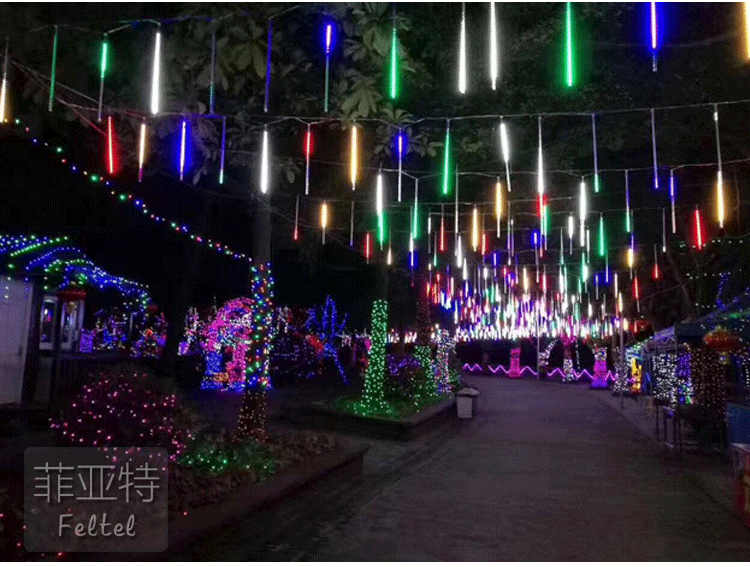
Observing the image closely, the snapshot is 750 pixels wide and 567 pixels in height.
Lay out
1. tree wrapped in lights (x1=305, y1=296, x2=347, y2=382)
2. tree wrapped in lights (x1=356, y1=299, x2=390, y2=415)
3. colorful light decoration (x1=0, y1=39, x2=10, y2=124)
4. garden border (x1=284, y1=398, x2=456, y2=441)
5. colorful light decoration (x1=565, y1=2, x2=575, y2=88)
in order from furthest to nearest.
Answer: tree wrapped in lights (x1=305, y1=296, x2=347, y2=382)
tree wrapped in lights (x1=356, y1=299, x2=390, y2=415)
garden border (x1=284, y1=398, x2=456, y2=441)
colorful light decoration (x1=0, y1=39, x2=10, y2=124)
colorful light decoration (x1=565, y1=2, x2=575, y2=88)

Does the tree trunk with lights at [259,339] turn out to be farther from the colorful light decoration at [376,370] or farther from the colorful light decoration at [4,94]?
the colorful light decoration at [376,370]

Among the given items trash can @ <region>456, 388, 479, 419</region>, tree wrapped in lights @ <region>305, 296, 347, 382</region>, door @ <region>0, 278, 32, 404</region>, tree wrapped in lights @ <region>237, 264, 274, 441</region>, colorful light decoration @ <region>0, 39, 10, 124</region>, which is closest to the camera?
colorful light decoration @ <region>0, 39, 10, 124</region>

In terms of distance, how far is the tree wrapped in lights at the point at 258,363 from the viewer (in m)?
9.40

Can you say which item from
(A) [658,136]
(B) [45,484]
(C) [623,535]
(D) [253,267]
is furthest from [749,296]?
(B) [45,484]

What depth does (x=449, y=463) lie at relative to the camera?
11516mm

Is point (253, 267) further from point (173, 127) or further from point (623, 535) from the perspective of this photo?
point (623, 535)

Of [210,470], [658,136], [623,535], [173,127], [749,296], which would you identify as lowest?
[623,535]

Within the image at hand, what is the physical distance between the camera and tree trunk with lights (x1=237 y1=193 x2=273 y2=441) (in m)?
9.44

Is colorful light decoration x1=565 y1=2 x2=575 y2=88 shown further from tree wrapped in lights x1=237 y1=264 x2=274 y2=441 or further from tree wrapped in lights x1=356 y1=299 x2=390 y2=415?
tree wrapped in lights x1=356 y1=299 x2=390 y2=415

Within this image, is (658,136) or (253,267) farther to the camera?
(658,136)

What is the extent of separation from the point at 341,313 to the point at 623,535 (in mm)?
29825

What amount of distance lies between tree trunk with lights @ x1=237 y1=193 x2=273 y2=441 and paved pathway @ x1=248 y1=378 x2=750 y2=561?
162cm

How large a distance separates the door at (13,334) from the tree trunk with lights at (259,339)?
4.54 metres

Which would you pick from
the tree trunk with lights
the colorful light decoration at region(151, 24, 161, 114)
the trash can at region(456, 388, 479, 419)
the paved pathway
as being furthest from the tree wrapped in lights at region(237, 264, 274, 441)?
the trash can at region(456, 388, 479, 419)
